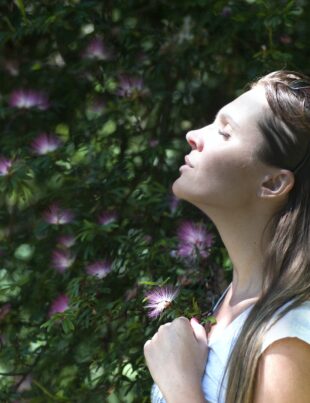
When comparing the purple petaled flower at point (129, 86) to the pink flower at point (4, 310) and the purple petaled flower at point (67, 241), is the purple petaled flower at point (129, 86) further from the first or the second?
the pink flower at point (4, 310)

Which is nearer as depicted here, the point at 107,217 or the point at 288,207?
the point at 288,207

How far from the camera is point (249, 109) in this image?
167cm

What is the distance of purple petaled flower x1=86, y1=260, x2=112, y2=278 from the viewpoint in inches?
95.1

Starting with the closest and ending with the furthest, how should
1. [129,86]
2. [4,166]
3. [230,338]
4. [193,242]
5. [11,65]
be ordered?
1. [230,338]
2. [193,242]
3. [4,166]
4. [129,86]
5. [11,65]

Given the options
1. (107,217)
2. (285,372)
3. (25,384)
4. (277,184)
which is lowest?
(25,384)

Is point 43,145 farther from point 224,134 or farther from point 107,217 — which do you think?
point 224,134

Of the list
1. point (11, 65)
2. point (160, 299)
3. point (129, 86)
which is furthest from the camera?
point (11, 65)

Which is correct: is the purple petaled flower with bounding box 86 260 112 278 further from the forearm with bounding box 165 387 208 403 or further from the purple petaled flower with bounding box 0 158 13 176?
the forearm with bounding box 165 387 208 403

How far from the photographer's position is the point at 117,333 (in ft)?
7.80

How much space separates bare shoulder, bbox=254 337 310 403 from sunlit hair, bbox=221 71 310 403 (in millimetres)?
72

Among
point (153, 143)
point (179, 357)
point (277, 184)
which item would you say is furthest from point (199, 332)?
point (153, 143)

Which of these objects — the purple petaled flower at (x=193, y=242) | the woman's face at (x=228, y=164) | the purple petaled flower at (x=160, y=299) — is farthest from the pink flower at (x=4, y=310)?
the woman's face at (x=228, y=164)

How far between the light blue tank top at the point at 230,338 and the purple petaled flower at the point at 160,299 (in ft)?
0.63

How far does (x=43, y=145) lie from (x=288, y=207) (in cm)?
110
